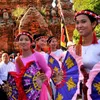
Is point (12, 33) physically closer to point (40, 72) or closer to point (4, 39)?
point (4, 39)

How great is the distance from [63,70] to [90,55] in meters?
0.81

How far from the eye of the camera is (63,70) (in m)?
4.85

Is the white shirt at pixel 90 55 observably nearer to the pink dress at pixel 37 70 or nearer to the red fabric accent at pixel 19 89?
the pink dress at pixel 37 70

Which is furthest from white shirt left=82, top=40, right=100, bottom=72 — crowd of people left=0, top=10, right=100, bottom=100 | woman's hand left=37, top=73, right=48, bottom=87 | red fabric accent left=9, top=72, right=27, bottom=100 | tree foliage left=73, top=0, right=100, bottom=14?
tree foliage left=73, top=0, right=100, bottom=14

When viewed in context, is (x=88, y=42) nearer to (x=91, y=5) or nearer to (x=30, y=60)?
(x=30, y=60)

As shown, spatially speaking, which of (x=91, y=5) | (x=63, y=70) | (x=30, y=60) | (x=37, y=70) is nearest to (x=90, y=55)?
(x=63, y=70)

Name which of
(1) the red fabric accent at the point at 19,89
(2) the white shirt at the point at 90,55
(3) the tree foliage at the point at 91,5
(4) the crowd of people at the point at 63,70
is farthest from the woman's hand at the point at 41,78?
(3) the tree foliage at the point at 91,5

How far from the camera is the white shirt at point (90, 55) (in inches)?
161

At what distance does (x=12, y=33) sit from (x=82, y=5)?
10.6m

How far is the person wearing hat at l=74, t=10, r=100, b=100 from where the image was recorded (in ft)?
13.5

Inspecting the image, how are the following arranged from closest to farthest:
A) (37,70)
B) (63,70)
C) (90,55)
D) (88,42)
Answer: (90,55)
(88,42)
(63,70)
(37,70)

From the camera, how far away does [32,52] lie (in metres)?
5.35

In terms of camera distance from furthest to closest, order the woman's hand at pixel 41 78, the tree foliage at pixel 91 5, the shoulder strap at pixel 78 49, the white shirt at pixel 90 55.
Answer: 1. the tree foliage at pixel 91 5
2. the woman's hand at pixel 41 78
3. the shoulder strap at pixel 78 49
4. the white shirt at pixel 90 55

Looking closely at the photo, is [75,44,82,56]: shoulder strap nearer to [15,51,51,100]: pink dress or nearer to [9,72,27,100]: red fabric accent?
[15,51,51,100]: pink dress
